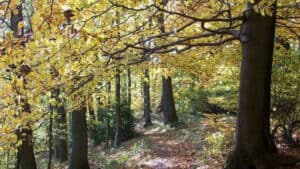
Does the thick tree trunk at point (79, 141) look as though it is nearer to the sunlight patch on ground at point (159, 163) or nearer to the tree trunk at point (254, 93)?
the sunlight patch on ground at point (159, 163)

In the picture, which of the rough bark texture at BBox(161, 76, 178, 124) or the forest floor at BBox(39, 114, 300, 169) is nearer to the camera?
the forest floor at BBox(39, 114, 300, 169)

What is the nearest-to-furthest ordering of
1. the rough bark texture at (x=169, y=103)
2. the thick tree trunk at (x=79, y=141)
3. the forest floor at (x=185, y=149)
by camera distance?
the forest floor at (x=185, y=149)
the thick tree trunk at (x=79, y=141)
the rough bark texture at (x=169, y=103)

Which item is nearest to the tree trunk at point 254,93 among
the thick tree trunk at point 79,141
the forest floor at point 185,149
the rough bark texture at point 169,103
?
the forest floor at point 185,149

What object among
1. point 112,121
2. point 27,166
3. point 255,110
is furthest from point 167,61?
point 112,121

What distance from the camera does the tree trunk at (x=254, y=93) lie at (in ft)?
23.1

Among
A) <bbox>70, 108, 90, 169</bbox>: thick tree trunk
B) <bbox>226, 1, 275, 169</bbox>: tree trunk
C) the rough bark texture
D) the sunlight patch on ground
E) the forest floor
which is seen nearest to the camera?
<bbox>226, 1, 275, 169</bbox>: tree trunk

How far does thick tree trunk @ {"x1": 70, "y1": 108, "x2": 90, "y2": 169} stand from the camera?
11.9 m

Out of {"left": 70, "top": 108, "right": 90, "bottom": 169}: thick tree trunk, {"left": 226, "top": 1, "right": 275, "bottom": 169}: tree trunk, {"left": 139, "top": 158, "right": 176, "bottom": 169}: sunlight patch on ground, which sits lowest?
{"left": 139, "top": 158, "right": 176, "bottom": 169}: sunlight patch on ground

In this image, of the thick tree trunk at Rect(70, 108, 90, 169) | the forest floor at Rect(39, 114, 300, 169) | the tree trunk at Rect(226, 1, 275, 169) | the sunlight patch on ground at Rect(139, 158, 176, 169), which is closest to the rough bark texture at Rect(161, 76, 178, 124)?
the forest floor at Rect(39, 114, 300, 169)

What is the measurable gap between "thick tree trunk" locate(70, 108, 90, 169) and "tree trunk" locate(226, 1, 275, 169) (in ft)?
19.5

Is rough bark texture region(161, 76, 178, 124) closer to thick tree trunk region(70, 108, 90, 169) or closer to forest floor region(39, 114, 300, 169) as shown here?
forest floor region(39, 114, 300, 169)

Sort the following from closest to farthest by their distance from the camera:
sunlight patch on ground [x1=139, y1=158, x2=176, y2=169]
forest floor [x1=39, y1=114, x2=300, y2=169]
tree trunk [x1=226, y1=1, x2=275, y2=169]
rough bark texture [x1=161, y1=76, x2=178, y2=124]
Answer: tree trunk [x1=226, y1=1, x2=275, y2=169] < forest floor [x1=39, y1=114, x2=300, y2=169] < sunlight patch on ground [x1=139, y1=158, x2=176, y2=169] < rough bark texture [x1=161, y1=76, x2=178, y2=124]

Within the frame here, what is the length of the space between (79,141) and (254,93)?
656cm

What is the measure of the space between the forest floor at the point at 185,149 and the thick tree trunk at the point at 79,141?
1.64 meters
